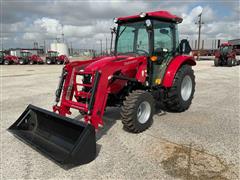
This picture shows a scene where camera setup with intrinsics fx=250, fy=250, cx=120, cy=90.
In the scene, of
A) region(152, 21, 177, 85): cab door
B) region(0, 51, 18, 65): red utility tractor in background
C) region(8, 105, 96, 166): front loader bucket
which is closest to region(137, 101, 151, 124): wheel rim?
region(152, 21, 177, 85): cab door

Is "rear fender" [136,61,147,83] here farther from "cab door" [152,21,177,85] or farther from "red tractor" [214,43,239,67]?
"red tractor" [214,43,239,67]

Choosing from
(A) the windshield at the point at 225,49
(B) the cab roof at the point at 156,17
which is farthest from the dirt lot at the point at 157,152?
(A) the windshield at the point at 225,49

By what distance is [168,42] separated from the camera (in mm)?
5910

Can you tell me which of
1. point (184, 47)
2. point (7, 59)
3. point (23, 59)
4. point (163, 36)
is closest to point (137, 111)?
point (163, 36)

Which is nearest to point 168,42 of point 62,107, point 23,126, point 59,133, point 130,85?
point 130,85

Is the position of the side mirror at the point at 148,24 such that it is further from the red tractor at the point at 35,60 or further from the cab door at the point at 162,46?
the red tractor at the point at 35,60

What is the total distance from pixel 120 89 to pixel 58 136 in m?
1.61

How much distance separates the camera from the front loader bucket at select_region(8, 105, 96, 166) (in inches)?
138

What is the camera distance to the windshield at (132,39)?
5.49m

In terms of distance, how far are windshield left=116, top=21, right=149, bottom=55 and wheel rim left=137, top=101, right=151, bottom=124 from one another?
1216 mm

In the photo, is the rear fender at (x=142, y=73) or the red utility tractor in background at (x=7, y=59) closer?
the rear fender at (x=142, y=73)

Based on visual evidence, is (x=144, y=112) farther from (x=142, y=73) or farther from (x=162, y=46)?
(x=162, y=46)

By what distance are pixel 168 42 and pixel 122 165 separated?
11.0 feet

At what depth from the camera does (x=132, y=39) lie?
18.9 ft
